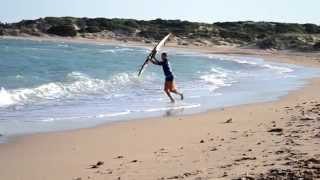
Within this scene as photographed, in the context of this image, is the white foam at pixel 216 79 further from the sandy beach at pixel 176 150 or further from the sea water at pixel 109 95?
the sandy beach at pixel 176 150

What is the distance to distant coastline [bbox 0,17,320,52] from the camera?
64.1 m

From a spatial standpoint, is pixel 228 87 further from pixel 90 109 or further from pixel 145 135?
pixel 145 135

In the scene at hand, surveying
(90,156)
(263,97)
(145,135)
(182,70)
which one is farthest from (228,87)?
(90,156)

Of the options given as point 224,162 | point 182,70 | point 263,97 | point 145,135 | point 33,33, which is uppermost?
point 224,162

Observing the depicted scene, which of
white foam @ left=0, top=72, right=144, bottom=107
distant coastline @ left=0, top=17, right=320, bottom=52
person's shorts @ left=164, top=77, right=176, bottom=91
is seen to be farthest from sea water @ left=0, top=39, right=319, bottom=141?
distant coastline @ left=0, top=17, right=320, bottom=52

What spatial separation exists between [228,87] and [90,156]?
41.5ft

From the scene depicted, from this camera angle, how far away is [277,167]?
6688 mm

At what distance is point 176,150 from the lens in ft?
27.7

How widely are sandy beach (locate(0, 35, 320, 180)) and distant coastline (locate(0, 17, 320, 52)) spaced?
152 ft

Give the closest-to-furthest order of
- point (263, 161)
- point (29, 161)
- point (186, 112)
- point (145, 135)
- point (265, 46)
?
point (263, 161) → point (29, 161) → point (145, 135) → point (186, 112) → point (265, 46)

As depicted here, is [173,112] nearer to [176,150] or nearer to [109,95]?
[109,95]

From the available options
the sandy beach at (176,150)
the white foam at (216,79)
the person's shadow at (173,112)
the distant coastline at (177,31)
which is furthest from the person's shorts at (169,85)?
the distant coastline at (177,31)

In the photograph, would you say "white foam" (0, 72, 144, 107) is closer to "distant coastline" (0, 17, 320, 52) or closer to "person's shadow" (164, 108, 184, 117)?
"person's shadow" (164, 108, 184, 117)

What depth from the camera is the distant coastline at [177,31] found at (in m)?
64.1
